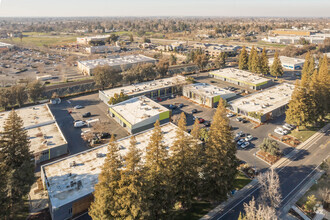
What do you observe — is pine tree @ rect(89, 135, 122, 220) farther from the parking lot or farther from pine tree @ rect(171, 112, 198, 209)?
the parking lot

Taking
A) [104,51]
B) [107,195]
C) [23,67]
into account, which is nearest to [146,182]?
[107,195]

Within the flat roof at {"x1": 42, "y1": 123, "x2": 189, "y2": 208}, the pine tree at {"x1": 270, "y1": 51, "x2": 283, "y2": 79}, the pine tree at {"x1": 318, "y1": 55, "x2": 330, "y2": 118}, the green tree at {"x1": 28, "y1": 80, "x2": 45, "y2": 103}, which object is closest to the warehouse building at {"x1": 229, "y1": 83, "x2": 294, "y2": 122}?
the pine tree at {"x1": 318, "y1": 55, "x2": 330, "y2": 118}

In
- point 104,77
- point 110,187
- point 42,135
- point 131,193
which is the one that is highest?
point 104,77

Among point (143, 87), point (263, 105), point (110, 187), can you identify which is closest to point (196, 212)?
point (110, 187)

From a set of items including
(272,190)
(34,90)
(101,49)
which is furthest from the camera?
(101,49)

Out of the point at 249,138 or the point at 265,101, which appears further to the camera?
the point at 265,101

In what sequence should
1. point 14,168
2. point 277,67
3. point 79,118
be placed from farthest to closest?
point 277,67 → point 79,118 → point 14,168

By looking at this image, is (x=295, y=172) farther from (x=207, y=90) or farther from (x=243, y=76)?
(x=243, y=76)

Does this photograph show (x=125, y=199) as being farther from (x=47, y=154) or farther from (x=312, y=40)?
(x=312, y=40)
